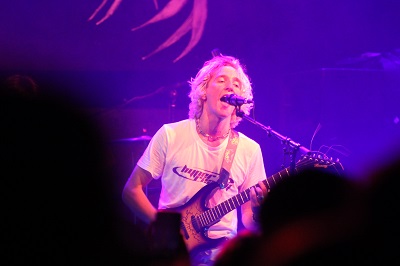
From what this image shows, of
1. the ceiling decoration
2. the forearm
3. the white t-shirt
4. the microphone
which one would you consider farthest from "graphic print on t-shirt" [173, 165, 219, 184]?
the ceiling decoration

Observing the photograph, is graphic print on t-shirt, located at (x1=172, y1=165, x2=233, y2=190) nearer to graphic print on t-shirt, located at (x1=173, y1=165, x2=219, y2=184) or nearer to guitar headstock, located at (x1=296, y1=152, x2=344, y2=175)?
graphic print on t-shirt, located at (x1=173, y1=165, x2=219, y2=184)

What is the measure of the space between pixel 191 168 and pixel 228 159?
34 centimetres

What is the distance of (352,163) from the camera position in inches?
189

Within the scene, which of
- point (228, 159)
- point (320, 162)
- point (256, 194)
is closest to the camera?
point (320, 162)

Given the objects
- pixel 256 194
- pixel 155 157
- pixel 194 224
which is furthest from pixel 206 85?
pixel 194 224

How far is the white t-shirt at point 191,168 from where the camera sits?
3574 mm

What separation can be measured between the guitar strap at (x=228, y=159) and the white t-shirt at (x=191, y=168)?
0.11ft

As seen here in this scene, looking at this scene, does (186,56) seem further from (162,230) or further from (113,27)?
(162,230)

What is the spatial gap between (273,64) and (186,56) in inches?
44.0

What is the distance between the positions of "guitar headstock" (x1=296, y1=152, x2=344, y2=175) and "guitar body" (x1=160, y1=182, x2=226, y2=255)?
2.60 ft

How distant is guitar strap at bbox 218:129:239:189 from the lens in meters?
3.62

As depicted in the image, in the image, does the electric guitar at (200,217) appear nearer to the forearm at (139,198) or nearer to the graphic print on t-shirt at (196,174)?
the graphic print on t-shirt at (196,174)

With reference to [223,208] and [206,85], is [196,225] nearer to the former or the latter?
[223,208]

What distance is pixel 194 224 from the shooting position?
3496mm
